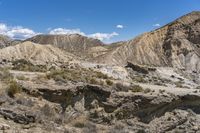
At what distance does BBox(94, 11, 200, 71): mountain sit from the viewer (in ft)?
254

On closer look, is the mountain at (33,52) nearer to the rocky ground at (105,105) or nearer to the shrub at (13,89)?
the rocky ground at (105,105)

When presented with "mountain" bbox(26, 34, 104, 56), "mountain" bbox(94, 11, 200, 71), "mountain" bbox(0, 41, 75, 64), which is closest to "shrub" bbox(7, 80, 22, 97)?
"mountain" bbox(0, 41, 75, 64)

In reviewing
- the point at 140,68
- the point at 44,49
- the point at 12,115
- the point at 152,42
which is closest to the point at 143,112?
the point at 12,115

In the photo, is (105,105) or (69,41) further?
(69,41)

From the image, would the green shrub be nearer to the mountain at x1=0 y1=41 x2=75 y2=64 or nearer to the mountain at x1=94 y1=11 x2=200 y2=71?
the mountain at x1=0 y1=41 x2=75 y2=64

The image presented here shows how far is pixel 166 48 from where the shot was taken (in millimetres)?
83188

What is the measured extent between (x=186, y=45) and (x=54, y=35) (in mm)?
71742

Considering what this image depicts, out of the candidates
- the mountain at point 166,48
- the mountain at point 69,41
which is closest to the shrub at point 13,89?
the mountain at point 166,48

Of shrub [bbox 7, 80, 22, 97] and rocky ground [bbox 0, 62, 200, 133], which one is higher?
shrub [bbox 7, 80, 22, 97]

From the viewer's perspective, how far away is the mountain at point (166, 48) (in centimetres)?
7731

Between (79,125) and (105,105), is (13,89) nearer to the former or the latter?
(79,125)

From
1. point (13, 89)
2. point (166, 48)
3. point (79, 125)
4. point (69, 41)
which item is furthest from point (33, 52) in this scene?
point (79, 125)

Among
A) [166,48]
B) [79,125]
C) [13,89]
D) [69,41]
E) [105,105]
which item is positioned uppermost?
[69,41]

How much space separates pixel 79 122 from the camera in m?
16.3
